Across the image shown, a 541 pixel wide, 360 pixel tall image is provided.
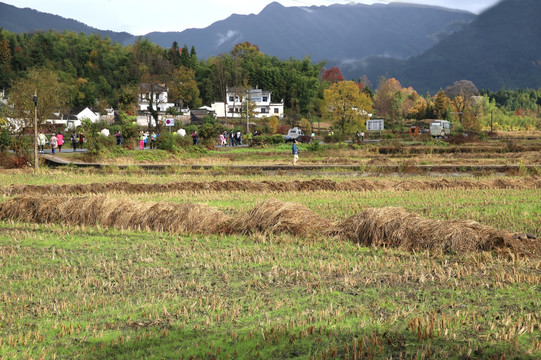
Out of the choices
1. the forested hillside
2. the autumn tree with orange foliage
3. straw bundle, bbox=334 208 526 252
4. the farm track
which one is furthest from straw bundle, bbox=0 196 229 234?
the forested hillside

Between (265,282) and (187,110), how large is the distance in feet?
318

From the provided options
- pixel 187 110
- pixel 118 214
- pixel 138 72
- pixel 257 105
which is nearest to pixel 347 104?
pixel 257 105

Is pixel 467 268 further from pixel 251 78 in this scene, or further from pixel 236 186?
pixel 251 78

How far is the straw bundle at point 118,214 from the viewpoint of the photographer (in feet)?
37.4

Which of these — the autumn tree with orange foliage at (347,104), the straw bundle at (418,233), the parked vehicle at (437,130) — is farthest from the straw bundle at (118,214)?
the parked vehicle at (437,130)

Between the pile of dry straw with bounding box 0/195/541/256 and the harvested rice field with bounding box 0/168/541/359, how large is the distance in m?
0.03

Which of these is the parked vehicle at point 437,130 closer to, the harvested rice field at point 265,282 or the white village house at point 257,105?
the white village house at point 257,105

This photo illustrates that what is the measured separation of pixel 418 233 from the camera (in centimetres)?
966

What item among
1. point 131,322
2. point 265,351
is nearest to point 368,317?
point 265,351

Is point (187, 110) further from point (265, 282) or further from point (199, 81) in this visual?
point (265, 282)

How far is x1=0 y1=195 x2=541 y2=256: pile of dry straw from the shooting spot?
9234 mm

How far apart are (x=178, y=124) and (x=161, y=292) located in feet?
237

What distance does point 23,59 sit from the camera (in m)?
107

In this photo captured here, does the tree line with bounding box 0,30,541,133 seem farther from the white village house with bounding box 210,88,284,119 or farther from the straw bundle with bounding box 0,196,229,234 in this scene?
the straw bundle with bounding box 0,196,229,234
